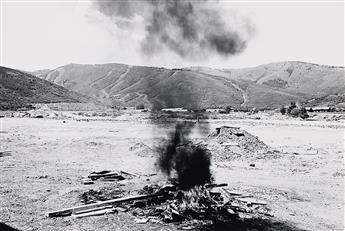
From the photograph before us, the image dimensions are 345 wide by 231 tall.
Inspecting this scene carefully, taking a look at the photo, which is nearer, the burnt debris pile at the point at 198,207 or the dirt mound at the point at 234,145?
the burnt debris pile at the point at 198,207

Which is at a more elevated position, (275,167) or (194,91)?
(194,91)

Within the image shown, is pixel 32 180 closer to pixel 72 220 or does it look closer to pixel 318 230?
→ pixel 72 220

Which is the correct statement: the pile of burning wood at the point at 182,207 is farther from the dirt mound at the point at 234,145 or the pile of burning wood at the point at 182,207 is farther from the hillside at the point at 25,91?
the hillside at the point at 25,91

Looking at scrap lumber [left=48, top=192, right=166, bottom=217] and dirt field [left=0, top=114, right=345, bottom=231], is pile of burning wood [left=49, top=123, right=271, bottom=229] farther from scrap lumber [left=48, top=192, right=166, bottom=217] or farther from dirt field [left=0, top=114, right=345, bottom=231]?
dirt field [left=0, top=114, right=345, bottom=231]

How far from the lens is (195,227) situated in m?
10.6

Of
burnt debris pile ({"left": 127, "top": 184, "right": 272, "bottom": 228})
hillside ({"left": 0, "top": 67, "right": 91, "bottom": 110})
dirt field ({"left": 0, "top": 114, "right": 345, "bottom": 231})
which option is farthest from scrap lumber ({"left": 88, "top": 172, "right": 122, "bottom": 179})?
hillside ({"left": 0, "top": 67, "right": 91, "bottom": 110})

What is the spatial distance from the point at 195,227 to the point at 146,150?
15705mm

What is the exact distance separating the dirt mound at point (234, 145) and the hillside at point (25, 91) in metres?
80.3

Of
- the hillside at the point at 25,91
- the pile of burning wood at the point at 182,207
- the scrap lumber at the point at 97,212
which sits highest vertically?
the hillside at the point at 25,91

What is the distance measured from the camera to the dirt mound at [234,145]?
80.8 feet

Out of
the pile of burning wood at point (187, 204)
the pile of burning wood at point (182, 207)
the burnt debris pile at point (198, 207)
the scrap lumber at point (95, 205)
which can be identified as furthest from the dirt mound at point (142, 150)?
the scrap lumber at point (95, 205)

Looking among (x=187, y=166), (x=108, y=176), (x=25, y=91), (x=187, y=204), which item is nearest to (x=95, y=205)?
(x=187, y=204)

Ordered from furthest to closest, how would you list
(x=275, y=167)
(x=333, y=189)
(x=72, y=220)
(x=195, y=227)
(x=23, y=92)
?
(x=23, y=92), (x=275, y=167), (x=333, y=189), (x=72, y=220), (x=195, y=227)

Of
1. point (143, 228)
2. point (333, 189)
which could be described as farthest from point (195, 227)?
point (333, 189)
